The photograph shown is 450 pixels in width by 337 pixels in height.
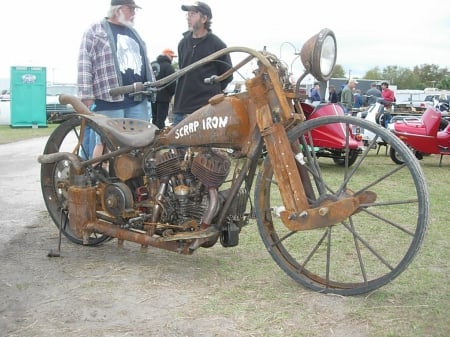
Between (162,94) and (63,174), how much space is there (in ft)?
13.0

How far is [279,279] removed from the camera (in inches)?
147

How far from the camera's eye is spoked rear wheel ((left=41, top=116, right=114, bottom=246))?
4309 millimetres

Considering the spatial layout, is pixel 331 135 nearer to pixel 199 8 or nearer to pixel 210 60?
pixel 199 8

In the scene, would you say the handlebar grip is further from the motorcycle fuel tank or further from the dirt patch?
the dirt patch

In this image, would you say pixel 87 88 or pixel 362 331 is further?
pixel 87 88

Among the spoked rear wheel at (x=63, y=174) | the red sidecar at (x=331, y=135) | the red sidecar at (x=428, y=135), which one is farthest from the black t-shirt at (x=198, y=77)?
the red sidecar at (x=428, y=135)

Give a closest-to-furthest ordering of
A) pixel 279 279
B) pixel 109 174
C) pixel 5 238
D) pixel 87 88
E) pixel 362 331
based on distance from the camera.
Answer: pixel 362 331 < pixel 279 279 < pixel 109 174 < pixel 5 238 < pixel 87 88

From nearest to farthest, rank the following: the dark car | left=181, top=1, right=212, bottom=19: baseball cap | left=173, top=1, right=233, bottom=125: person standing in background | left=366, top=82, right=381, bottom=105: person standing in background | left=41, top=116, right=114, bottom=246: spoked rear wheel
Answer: left=41, top=116, right=114, bottom=246: spoked rear wheel < left=181, top=1, right=212, bottom=19: baseball cap < left=173, top=1, right=233, bottom=125: person standing in background < left=366, top=82, right=381, bottom=105: person standing in background < the dark car

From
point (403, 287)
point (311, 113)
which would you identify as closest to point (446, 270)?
point (403, 287)

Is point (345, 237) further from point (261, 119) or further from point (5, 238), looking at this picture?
point (5, 238)

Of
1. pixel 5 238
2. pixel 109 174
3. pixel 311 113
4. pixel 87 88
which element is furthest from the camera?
pixel 311 113

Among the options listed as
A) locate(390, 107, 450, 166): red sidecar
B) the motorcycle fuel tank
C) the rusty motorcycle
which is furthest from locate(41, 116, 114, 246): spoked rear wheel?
locate(390, 107, 450, 166): red sidecar

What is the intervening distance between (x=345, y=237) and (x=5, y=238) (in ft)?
8.92

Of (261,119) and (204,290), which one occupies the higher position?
(261,119)
